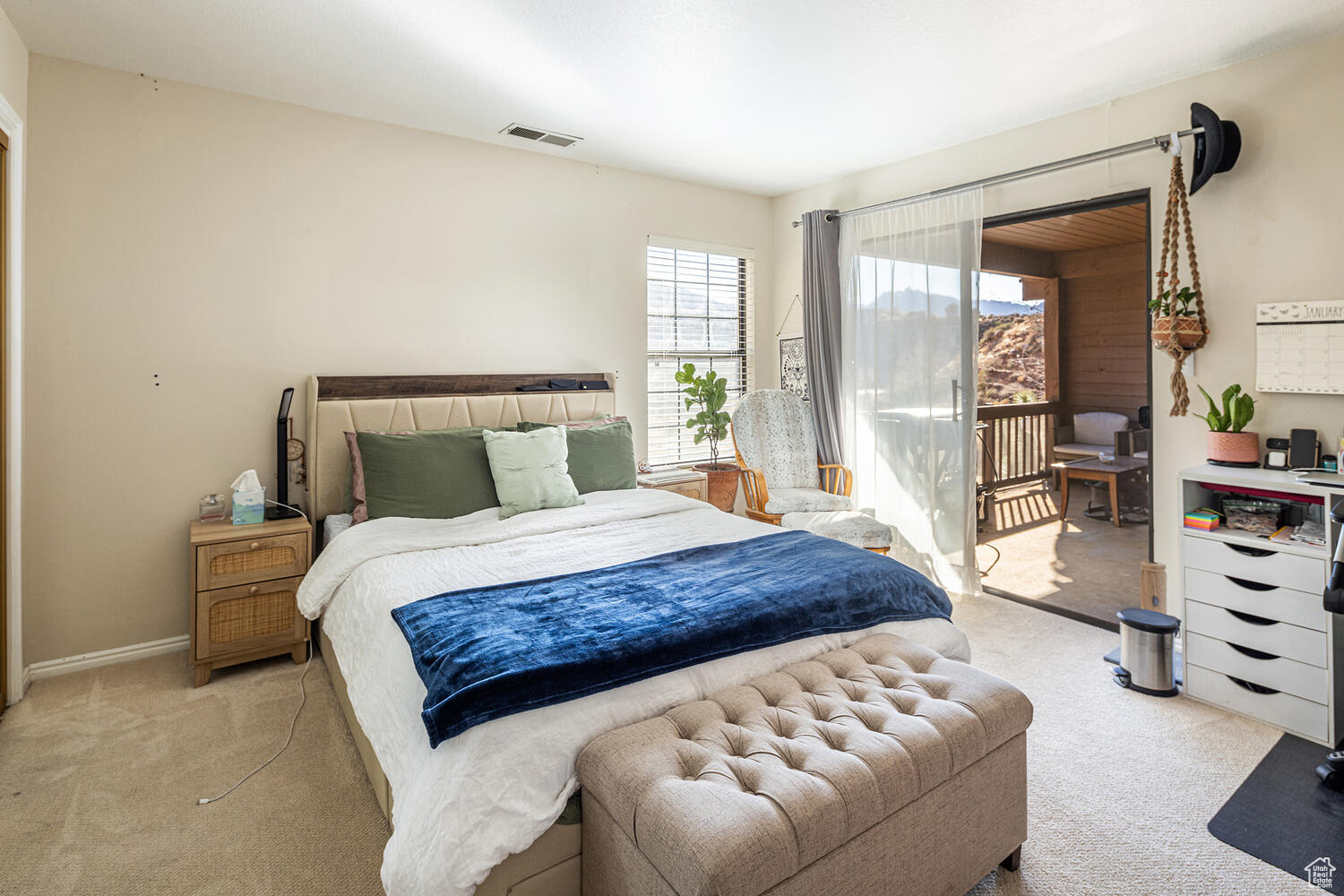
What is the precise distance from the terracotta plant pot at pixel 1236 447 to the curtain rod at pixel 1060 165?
4.33 ft

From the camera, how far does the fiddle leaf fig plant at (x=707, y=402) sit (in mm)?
4641

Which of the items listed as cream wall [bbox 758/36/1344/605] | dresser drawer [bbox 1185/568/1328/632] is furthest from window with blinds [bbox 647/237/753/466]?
dresser drawer [bbox 1185/568/1328/632]

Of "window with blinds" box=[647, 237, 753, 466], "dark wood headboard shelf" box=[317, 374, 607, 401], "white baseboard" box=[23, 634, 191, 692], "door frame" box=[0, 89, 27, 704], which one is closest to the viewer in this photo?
"door frame" box=[0, 89, 27, 704]

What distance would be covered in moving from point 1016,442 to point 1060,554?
1850 mm

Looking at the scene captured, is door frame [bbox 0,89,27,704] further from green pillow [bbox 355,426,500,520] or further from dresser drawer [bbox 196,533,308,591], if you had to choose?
green pillow [bbox 355,426,500,520]

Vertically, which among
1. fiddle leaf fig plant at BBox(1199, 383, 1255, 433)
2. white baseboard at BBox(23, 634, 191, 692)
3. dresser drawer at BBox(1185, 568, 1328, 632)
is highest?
fiddle leaf fig plant at BBox(1199, 383, 1255, 433)

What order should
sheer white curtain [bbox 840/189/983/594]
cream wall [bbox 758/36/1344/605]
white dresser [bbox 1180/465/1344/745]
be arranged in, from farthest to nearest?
sheer white curtain [bbox 840/189/983/594] → cream wall [bbox 758/36/1344/605] → white dresser [bbox 1180/465/1344/745]

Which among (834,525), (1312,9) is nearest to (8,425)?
(834,525)

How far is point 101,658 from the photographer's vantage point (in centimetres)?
313

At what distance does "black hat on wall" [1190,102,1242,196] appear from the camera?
9.47 feet

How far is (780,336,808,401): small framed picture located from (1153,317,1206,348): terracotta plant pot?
88.5 inches

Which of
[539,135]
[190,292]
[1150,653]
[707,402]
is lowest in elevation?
[1150,653]

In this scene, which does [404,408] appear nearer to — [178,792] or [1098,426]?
[178,792]

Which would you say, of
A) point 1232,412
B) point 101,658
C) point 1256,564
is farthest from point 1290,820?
point 101,658
